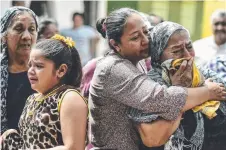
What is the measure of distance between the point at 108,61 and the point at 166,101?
0.37 metres

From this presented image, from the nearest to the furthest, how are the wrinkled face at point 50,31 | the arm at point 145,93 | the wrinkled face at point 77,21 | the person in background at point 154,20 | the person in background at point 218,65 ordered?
the arm at point 145,93 < the person in background at point 218,65 < the person in background at point 154,20 < the wrinkled face at point 50,31 < the wrinkled face at point 77,21

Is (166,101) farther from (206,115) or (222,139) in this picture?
(222,139)

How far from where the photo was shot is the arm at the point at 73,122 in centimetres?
274

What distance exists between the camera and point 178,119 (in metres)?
2.74

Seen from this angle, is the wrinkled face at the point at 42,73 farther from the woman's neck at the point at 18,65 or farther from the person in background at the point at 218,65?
the person in background at the point at 218,65

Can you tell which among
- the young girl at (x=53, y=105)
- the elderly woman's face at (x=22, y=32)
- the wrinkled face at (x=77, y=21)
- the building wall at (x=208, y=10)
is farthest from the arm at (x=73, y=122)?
the wrinkled face at (x=77, y=21)

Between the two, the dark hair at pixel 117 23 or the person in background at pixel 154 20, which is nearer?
the dark hair at pixel 117 23

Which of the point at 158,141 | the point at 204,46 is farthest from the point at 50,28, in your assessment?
the point at 158,141

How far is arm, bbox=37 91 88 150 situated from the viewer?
274cm

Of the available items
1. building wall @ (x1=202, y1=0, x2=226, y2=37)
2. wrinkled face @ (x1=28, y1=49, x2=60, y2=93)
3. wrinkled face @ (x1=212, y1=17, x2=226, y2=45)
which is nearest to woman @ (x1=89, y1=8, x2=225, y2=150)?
wrinkled face @ (x1=28, y1=49, x2=60, y2=93)

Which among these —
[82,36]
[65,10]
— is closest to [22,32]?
[82,36]

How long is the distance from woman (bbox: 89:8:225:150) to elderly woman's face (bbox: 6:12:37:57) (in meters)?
0.87

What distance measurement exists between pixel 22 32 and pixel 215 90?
1404mm

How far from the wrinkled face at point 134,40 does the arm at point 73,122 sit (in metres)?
0.35
